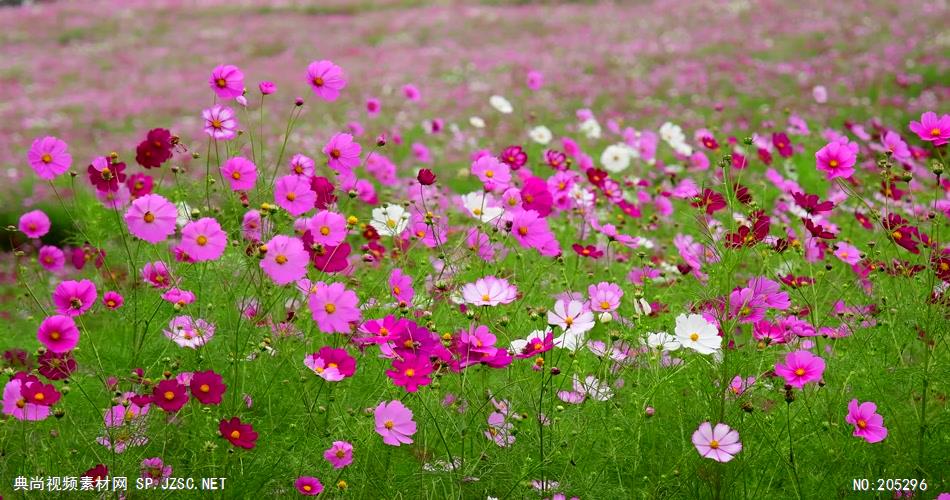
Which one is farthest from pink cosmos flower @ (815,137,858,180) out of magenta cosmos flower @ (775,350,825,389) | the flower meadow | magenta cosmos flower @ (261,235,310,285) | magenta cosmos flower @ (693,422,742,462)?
magenta cosmos flower @ (261,235,310,285)

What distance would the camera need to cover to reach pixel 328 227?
2215mm

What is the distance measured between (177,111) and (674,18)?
8.87m

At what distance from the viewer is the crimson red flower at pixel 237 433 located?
78.3 inches

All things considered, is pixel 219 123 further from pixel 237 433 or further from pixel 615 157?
pixel 615 157

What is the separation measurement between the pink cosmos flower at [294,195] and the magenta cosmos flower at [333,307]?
0.32 meters

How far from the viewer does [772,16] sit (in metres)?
14.4

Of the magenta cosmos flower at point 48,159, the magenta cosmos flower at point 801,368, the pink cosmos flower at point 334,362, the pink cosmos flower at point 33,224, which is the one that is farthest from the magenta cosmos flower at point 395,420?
the pink cosmos flower at point 33,224

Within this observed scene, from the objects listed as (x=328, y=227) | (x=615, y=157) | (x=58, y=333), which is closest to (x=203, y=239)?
(x=328, y=227)

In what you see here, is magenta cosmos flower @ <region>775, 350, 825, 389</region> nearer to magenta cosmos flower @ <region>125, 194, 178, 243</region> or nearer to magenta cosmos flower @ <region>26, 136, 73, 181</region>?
magenta cosmos flower @ <region>125, 194, 178, 243</region>

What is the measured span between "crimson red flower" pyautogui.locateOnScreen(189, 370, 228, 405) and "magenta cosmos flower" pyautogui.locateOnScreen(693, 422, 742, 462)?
3.65 feet

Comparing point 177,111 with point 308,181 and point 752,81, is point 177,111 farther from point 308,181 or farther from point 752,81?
point 308,181

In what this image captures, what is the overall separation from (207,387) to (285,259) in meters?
0.38

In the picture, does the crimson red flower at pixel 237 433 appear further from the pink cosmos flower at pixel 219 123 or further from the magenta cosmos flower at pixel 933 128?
the magenta cosmos flower at pixel 933 128

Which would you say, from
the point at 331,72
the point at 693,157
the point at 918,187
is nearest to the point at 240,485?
the point at 331,72
